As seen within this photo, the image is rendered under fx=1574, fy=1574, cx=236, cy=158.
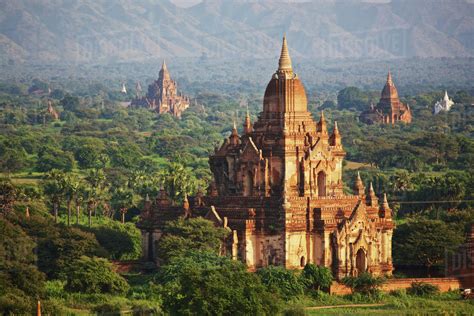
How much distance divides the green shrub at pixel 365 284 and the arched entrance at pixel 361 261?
5.94 ft

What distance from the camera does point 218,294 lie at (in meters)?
53.3

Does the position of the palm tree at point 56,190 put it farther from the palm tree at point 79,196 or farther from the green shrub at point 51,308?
the green shrub at point 51,308

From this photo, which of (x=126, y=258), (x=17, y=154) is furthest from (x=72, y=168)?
(x=126, y=258)

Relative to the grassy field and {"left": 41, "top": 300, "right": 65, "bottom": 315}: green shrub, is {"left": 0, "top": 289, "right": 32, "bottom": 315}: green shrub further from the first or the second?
the grassy field

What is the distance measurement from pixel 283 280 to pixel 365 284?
3.55 meters

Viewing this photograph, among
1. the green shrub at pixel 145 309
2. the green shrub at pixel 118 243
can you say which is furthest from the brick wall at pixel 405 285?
the green shrub at pixel 118 243

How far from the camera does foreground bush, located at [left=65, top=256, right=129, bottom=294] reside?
196 ft

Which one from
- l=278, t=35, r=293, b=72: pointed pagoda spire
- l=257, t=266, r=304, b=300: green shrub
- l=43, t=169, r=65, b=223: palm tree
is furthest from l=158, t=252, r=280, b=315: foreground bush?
l=43, t=169, r=65, b=223: palm tree

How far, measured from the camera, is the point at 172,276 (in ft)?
192

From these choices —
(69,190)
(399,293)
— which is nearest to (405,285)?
(399,293)

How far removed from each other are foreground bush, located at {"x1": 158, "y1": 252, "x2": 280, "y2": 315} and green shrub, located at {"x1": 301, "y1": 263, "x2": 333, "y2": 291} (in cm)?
464

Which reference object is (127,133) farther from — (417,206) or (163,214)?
(163,214)

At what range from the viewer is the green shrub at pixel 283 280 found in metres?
59.0

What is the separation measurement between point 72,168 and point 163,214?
52.1 metres
